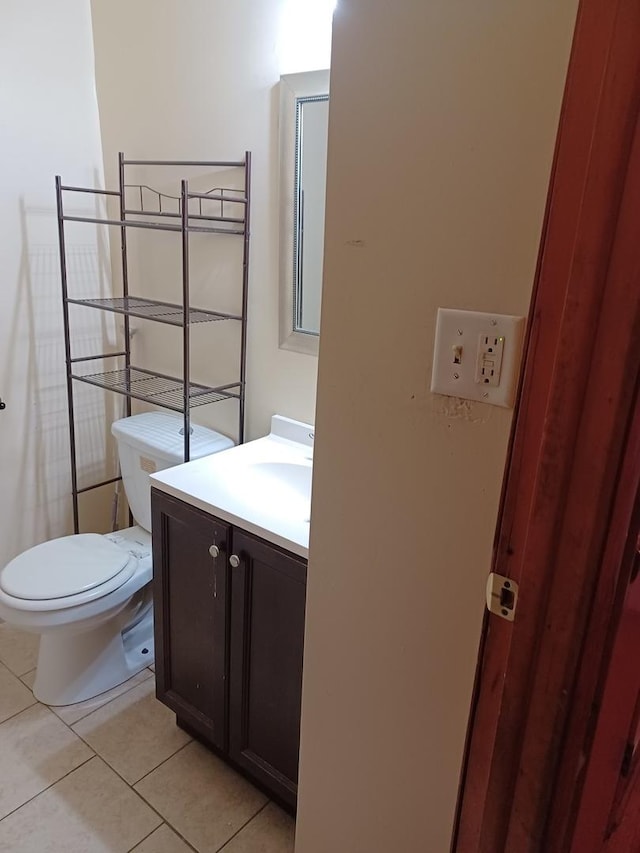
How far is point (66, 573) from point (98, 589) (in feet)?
0.39

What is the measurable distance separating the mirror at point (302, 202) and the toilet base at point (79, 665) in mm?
1092

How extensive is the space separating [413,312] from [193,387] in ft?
4.33

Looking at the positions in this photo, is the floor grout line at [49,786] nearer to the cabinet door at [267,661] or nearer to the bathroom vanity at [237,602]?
the bathroom vanity at [237,602]

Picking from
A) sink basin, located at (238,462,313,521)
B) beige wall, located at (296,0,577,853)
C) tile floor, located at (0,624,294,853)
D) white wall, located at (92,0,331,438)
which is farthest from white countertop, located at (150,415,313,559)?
tile floor, located at (0,624,294,853)

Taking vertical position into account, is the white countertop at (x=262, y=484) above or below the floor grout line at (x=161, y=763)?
above

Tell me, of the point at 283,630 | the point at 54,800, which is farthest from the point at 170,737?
the point at 283,630

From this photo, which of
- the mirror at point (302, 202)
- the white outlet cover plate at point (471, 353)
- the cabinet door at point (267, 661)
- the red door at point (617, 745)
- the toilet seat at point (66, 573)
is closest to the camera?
the red door at point (617, 745)

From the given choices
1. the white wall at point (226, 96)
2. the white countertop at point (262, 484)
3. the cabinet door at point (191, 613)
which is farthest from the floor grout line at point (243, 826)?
the white wall at point (226, 96)

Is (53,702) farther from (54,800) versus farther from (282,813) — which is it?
(282,813)

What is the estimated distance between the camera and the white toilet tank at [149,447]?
1.93m

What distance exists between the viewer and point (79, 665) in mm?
1932

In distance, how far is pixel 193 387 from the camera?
203cm

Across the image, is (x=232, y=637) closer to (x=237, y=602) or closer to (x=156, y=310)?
(x=237, y=602)

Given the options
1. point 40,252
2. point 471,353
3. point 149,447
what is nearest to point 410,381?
point 471,353
